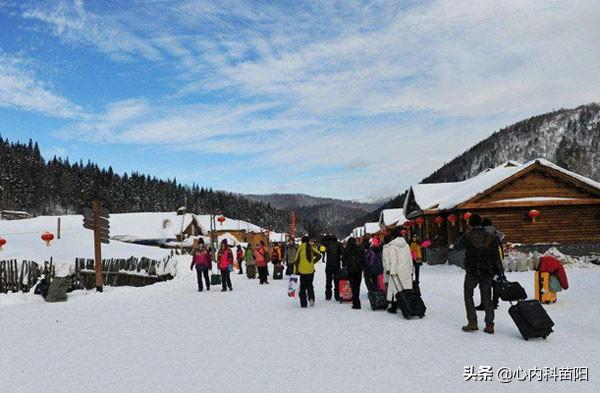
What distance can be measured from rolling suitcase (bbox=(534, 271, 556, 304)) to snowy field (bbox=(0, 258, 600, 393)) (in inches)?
15.7

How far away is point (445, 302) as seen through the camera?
11.8 meters

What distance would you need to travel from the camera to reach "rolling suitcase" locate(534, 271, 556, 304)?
34.9 feet

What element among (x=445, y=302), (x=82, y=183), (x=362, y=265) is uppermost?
(x=82, y=183)

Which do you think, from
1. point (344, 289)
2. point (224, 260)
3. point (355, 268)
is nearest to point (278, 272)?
point (224, 260)

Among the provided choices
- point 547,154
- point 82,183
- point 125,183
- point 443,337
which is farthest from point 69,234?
point 547,154

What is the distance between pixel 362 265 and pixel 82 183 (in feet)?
395

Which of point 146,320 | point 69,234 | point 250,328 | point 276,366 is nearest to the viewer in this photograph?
point 276,366

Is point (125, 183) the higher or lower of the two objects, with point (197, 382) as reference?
higher

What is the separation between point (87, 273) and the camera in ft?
58.4

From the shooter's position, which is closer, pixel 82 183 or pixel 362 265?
pixel 362 265

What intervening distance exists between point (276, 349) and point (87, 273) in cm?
1320

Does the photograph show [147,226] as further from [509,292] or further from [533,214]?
[509,292]

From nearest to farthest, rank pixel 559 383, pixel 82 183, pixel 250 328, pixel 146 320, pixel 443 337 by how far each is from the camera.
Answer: pixel 559 383 < pixel 443 337 < pixel 250 328 < pixel 146 320 < pixel 82 183

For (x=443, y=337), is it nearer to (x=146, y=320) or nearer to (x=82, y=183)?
(x=146, y=320)
